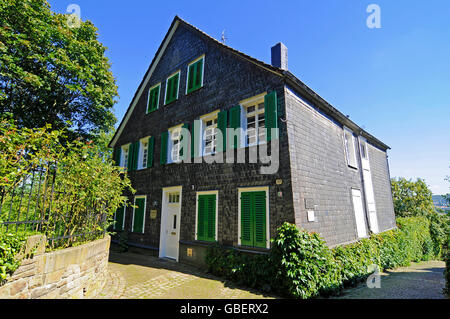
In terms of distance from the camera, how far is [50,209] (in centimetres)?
405

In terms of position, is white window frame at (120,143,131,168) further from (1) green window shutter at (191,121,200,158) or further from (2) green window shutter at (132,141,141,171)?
(1) green window shutter at (191,121,200,158)

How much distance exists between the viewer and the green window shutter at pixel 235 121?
797 cm

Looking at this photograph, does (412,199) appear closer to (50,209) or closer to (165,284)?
(165,284)

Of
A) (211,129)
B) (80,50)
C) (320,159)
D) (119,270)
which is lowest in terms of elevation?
(119,270)

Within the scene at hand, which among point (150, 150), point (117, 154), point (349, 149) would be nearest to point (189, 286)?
point (150, 150)

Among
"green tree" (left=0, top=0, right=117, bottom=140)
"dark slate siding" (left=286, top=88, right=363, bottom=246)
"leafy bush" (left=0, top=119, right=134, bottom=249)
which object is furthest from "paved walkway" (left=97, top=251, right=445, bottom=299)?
"green tree" (left=0, top=0, right=117, bottom=140)

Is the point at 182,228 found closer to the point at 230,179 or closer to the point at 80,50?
the point at 230,179

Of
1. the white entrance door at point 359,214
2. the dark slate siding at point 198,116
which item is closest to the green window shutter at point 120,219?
the dark slate siding at point 198,116

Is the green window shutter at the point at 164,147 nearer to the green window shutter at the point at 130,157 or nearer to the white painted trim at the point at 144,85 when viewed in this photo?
the green window shutter at the point at 130,157

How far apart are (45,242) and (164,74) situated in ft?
36.2

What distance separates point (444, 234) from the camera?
17859 millimetres

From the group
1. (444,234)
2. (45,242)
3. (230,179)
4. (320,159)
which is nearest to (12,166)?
(45,242)

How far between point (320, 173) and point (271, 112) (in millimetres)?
2947

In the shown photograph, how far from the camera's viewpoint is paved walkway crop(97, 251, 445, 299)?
547 centimetres
